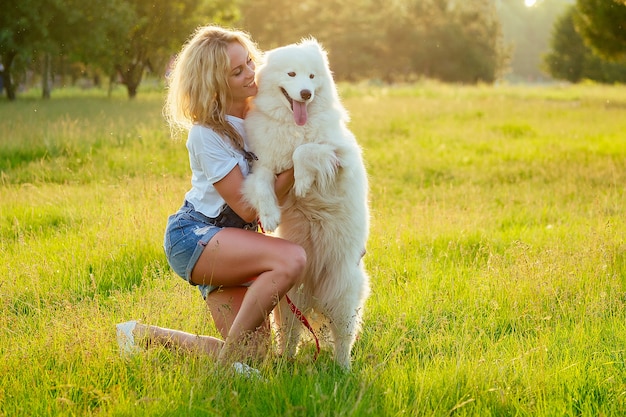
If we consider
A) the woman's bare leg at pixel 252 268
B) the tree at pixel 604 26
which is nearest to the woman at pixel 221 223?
the woman's bare leg at pixel 252 268

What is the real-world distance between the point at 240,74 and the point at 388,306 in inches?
64.1

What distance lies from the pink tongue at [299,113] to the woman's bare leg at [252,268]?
24.0 inches

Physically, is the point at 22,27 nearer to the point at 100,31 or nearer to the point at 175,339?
the point at 100,31

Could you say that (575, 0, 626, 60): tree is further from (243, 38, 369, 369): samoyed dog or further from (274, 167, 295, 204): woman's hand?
(274, 167, 295, 204): woman's hand

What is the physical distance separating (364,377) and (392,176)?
20.6ft

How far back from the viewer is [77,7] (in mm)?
18234

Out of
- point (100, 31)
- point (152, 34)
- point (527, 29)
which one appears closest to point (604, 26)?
point (152, 34)

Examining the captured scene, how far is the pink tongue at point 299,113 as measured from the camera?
3189mm

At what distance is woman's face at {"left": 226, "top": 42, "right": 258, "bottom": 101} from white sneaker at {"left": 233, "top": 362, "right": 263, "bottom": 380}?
1.38 m

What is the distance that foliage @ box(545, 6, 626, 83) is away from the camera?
145 feet

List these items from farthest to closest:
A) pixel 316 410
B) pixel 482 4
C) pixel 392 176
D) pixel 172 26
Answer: pixel 482 4, pixel 172 26, pixel 392 176, pixel 316 410

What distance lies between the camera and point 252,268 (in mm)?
3053

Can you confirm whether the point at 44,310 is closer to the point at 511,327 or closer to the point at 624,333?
the point at 511,327

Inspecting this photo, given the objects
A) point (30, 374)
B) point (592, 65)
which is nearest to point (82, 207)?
point (30, 374)
